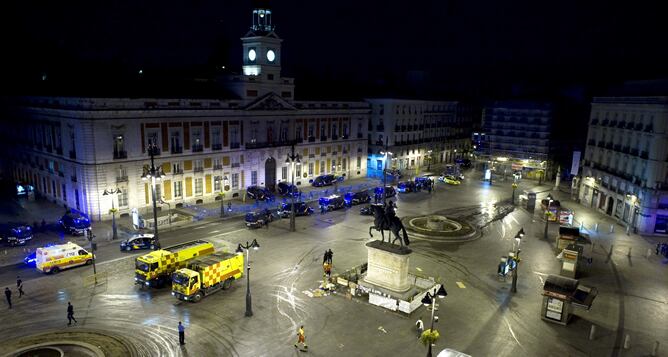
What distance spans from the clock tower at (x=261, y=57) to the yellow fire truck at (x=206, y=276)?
110 ft

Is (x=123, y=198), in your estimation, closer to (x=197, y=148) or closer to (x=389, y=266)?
(x=197, y=148)

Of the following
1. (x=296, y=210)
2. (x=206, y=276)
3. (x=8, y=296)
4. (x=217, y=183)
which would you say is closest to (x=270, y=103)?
(x=217, y=183)

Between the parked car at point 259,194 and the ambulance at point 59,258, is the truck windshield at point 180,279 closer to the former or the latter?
the ambulance at point 59,258

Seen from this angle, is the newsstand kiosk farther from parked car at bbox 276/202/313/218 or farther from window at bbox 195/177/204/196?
window at bbox 195/177/204/196

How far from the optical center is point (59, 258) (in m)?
32.1

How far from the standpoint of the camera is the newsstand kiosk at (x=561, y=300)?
1022 inches

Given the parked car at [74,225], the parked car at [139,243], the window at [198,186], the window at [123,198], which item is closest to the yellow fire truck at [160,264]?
the parked car at [139,243]

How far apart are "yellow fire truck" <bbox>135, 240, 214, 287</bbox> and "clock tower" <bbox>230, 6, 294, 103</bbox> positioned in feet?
104

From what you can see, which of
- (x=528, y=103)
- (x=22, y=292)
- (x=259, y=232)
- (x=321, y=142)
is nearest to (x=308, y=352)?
(x=22, y=292)

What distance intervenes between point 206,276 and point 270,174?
3621cm

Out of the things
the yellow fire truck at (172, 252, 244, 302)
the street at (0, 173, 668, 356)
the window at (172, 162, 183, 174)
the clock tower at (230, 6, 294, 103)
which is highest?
the clock tower at (230, 6, 294, 103)

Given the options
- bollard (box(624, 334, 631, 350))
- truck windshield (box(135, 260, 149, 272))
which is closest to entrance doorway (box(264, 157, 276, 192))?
truck windshield (box(135, 260, 149, 272))

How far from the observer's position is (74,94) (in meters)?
47.9

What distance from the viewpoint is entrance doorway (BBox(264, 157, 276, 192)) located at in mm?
63062
